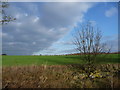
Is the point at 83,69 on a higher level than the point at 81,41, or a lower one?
lower

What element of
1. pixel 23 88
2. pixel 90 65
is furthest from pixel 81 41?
pixel 23 88

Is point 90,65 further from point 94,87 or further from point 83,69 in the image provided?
point 94,87

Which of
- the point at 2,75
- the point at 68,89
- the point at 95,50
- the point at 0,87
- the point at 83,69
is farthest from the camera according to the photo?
the point at 83,69

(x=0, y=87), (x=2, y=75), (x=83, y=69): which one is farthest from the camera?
(x=83, y=69)

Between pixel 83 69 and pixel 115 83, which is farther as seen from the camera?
pixel 83 69

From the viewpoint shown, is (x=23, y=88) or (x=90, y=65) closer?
(x=23, y=88)

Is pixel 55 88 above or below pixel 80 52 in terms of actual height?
below

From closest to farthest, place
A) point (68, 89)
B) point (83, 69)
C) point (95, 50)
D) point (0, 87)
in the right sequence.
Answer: point (68, 89) < point (0, 87) < point (95, 50) < point (83, 69)

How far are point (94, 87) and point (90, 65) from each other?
9.45ft

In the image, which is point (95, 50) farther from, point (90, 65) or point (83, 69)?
point (83, 69)

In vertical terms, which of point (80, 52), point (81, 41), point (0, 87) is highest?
point (81, 41)

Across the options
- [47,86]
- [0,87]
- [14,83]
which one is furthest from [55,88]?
[0,87]

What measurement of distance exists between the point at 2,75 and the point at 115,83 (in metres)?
5.79

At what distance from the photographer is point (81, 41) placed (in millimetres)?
7766
